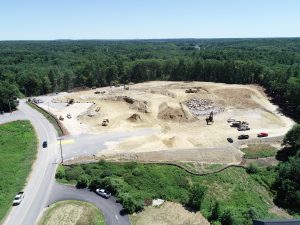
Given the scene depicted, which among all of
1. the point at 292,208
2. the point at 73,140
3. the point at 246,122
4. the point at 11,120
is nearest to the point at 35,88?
the point at 11,120

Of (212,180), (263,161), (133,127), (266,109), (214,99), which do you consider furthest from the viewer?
(214,99)

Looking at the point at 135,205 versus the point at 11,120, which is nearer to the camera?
the point at 135,205

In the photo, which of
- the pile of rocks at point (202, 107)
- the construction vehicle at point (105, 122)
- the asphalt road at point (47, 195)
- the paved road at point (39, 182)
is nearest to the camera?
the asphalt road at point (47, 195)

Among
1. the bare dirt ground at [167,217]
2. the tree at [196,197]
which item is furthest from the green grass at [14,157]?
the tree at [196,197]

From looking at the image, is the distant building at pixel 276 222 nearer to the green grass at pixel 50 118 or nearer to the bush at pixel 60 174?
the bush at pixel 60 174

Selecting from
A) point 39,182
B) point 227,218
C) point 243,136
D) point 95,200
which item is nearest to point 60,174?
point 39,182

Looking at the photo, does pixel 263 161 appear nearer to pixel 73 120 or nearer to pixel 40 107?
pixel 73 120
